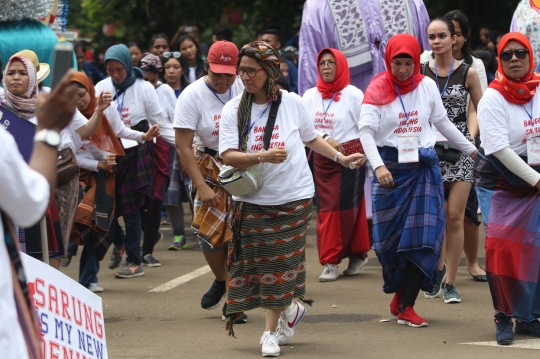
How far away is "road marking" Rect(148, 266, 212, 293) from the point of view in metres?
8.46

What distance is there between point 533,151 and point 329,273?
2.88 metres

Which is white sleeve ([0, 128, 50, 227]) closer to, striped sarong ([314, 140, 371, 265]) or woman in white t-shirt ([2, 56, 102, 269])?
woman in white t-shirt ([2, 56, 102, 269])

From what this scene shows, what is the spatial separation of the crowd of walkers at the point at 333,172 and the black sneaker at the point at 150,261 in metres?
0.88

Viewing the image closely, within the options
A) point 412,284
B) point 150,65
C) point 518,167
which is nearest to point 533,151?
point 518,167

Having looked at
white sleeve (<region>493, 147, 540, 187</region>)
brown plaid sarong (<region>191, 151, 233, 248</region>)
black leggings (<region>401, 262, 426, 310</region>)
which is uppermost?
white sleeve (<region>493, 147, 540, 187</region>)

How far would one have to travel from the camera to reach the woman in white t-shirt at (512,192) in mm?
6285

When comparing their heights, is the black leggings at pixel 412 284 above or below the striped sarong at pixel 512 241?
below

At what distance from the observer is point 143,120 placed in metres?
9.22

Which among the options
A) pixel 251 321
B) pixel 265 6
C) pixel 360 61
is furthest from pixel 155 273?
pixel 265 6

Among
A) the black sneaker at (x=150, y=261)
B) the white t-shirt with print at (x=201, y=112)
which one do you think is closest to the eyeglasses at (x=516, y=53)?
the white t-shirt with print at (x=201, y=112)

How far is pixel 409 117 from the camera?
6930 mm

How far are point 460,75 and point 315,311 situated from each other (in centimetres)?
208

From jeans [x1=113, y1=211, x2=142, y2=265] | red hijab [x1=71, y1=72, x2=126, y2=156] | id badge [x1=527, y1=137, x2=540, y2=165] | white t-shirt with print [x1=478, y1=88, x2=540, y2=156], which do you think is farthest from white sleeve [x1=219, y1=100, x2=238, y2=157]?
jeans [x1=113, y1=211, x2=142, y2=265]

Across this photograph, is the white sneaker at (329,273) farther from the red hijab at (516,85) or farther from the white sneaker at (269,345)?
the red hijab at (516,85)
